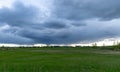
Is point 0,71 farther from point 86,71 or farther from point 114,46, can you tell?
point 114,46

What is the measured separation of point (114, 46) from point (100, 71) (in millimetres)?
105111

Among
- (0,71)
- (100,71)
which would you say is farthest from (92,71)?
(0,71)

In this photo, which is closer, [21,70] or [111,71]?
[111,71]

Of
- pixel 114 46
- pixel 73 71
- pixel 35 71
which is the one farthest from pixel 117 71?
pixel 114 46

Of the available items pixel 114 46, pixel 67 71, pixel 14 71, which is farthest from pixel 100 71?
pixel 114 46

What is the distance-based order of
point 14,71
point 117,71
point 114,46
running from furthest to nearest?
point 114,46 → point 14,71 → point 117,71

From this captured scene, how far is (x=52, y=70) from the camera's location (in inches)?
1636

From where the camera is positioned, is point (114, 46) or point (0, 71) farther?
point (114, 46)

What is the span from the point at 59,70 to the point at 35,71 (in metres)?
4.57

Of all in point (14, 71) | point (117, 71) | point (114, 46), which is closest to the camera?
point (117, 71)

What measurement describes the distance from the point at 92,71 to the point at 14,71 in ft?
26.8

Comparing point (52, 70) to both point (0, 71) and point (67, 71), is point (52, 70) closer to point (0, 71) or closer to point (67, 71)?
point (67, 71)

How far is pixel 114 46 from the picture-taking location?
141750 millimetres

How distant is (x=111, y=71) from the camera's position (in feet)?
122
